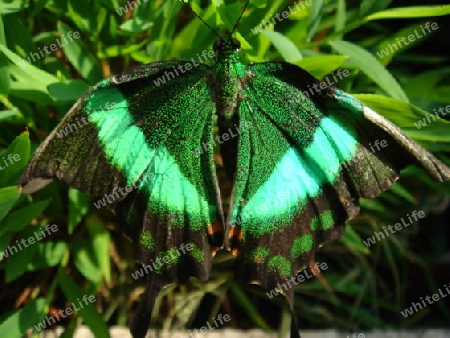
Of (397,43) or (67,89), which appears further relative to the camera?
(397,43)

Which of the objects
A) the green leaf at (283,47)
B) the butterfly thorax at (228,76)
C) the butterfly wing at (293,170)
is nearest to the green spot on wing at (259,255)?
the butterfly wing at (293,170)

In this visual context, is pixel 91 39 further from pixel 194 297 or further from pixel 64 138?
pixel 194 297

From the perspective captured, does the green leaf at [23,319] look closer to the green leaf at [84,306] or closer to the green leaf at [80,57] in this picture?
the green leaf at [84,306]

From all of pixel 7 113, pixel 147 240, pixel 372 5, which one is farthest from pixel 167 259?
pixel 372 5

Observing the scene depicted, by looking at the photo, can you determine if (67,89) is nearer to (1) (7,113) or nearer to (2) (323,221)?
(1) (7,113)

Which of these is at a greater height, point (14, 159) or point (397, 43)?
point (14, 159)

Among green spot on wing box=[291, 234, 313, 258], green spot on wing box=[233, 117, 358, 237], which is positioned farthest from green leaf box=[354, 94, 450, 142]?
green spot on wing box=[291, 234, 313, 258]

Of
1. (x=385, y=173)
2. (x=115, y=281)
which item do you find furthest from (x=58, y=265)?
(x=385, y=173)
